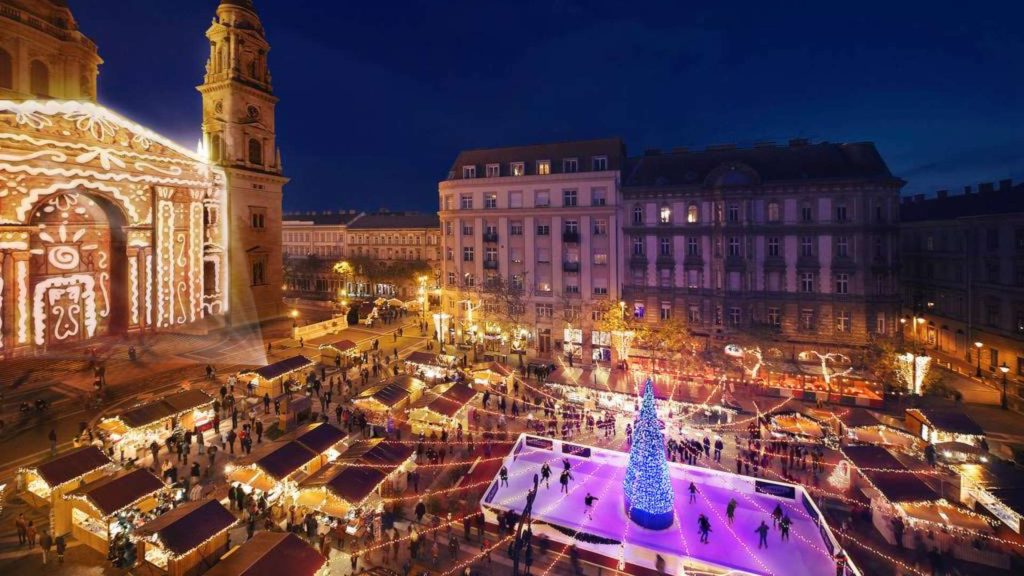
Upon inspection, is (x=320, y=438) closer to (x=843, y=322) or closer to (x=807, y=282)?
(x=807, y=282)

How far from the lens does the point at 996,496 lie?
15758mm

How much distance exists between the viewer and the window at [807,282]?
33750 millimetres

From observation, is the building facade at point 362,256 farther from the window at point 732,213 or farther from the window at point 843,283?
the window at point 843,283

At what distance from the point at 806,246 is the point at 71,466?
40.3m

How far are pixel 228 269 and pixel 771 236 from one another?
38.9 meters

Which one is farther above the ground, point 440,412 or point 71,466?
point 71,466

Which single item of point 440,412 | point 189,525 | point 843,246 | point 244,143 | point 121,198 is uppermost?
point 244,143

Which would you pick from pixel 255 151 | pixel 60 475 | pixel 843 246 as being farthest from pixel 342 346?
pixel 843 246

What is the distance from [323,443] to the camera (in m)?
19.3

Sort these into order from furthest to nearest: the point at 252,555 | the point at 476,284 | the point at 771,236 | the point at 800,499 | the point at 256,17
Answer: the point at 476,284, the point at 256,17, the point at 771,236, the point at 800,499, the point at 252,555

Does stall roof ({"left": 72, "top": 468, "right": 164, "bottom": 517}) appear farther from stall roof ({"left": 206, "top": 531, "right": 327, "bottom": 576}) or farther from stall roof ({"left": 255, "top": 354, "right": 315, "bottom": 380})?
stall roof ({"left": 255, "top": 354, "right": 315, "bottom": 380})

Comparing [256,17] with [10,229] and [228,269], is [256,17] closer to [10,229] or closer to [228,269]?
[228,269]

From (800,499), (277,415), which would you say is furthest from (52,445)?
(800,499)

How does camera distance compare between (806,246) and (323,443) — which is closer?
(323,443)
